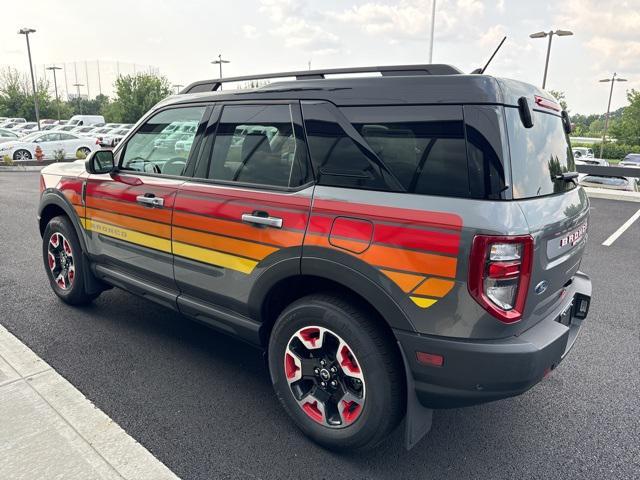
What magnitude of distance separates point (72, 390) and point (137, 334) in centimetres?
89

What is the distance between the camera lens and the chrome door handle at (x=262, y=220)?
2.48 meters

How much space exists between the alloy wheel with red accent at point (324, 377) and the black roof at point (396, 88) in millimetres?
1193

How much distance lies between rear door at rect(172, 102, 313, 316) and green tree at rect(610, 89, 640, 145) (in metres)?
51.5

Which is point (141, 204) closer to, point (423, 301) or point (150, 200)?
point (150, 200)

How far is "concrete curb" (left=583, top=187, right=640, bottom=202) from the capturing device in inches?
416

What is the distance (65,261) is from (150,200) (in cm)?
159

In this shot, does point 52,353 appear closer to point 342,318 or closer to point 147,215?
point 147,215

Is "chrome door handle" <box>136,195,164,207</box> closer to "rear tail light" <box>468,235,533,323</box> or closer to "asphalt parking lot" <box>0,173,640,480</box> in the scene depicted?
"asphalt parking lot" <box>0,173,640,480</box>

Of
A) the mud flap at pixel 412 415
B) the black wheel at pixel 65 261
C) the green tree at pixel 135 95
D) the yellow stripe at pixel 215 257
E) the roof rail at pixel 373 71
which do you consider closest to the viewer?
the mud flap at pixel 412 415

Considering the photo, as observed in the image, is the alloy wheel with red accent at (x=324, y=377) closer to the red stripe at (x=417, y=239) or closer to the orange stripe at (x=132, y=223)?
the red stripe at (x=417, y=239)

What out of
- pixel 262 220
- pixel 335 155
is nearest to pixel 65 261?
pixel 262 220

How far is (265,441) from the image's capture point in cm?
255

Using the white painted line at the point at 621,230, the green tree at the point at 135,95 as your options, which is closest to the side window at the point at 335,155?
the white painted line at the point at 621,230

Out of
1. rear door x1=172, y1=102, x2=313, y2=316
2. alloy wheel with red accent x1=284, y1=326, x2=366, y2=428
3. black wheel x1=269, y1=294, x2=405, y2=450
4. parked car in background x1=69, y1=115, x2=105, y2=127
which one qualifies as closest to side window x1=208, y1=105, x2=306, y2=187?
rear door x1=172, y1=102, x2=313, y2=316
